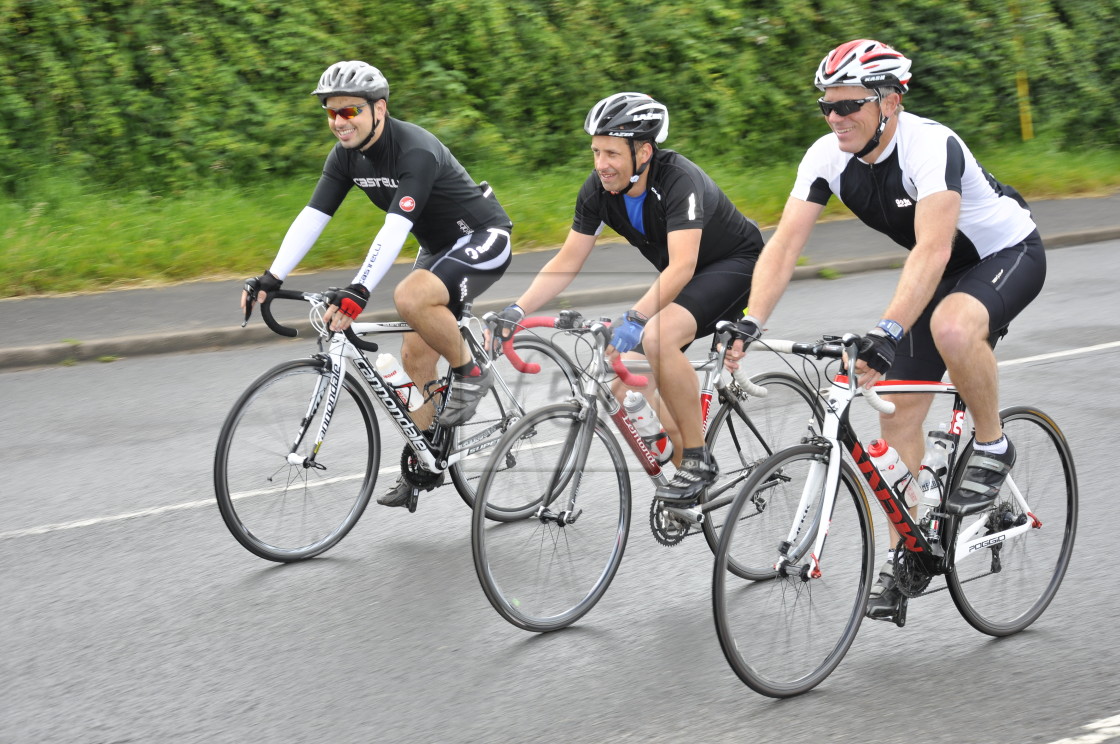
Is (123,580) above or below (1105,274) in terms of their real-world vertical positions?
above

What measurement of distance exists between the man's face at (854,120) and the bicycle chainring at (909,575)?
1.38 m

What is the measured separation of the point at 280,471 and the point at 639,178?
201cm

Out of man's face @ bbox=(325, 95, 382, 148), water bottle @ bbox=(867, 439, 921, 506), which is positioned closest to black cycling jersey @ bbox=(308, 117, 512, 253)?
man's face @ bbox=(325, 95, 382, 148)

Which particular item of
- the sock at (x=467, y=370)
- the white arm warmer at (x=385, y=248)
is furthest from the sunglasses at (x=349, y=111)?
the sock at (x=467, y=370)

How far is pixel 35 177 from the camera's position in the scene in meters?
13.3

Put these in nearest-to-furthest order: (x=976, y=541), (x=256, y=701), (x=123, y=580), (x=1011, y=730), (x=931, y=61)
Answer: (x=1011, y=730) → (x=256, y=701) → (x=976, y=541) → (x=123, y=580) → (x=931, y=61)

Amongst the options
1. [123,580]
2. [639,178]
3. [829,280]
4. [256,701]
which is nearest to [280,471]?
[123,580]

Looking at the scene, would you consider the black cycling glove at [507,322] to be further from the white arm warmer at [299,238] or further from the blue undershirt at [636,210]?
the white arm warmer at [299,238]

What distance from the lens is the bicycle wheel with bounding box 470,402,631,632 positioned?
4.55m

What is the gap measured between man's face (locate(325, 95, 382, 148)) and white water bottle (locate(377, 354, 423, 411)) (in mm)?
971

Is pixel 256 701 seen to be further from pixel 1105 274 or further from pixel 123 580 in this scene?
pixel 1105 274

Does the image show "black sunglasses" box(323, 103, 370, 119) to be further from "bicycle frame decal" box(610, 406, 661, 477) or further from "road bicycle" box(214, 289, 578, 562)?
"bicycle frame decal" box(610, 406, 661, 477)

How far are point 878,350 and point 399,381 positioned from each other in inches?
97.5

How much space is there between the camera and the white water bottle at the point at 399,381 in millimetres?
5629
